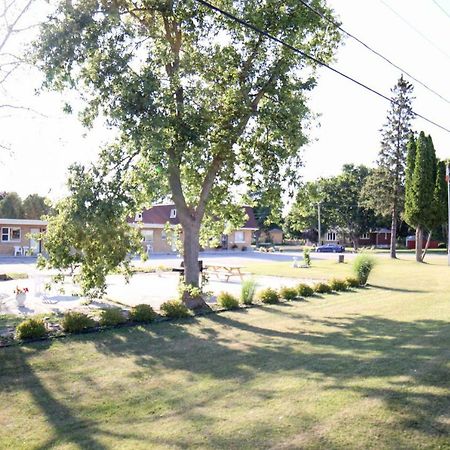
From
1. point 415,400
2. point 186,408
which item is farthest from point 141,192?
point 415,400

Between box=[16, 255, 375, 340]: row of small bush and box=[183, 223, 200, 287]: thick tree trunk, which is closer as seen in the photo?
box=[16, 255, 375, 340]: row of small bush

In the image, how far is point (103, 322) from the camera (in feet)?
38.7

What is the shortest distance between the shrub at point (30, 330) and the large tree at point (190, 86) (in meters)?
4.07

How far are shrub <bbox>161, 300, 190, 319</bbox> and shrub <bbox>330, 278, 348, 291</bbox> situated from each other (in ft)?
24.8

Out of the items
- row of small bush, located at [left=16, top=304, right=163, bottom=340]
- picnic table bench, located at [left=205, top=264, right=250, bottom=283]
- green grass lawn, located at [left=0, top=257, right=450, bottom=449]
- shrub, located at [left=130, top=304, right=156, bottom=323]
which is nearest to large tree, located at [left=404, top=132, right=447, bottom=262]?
picnic table bench, located at [left=205, top=264, right=250, bottom=283]

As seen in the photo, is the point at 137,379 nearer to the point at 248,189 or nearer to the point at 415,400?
the point at 415,400

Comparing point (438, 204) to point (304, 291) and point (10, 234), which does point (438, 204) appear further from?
point (10, 234)

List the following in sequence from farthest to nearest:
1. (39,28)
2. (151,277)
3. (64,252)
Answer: (151,277)
(64,252)
(39,28)

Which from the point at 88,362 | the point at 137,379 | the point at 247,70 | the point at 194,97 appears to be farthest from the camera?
the point at 247,70

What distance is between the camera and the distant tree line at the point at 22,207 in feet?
182

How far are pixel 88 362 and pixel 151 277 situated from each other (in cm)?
1676

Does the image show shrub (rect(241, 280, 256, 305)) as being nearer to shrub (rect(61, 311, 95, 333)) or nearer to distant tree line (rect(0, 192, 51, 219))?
shrub (rect(61, 311, 95, 333))

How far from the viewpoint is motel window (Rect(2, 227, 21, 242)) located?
4284 cm

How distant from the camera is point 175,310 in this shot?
13078 millimetres
